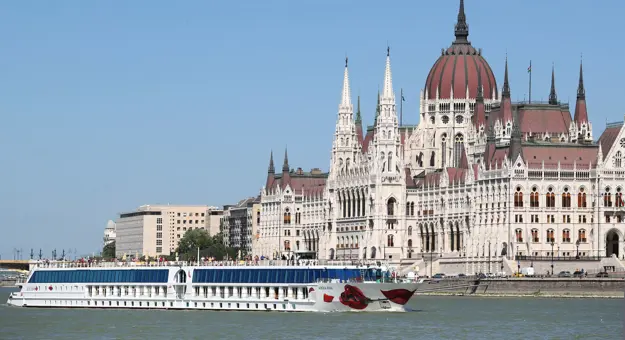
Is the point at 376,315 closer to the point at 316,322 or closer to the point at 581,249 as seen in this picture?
the point at 316,322

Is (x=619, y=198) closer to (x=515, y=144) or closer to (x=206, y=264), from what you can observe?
(x=515, y=144)

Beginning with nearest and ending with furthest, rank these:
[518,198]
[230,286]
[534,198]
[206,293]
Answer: [230,286] < [206,293] < [518,198] < [534,198]

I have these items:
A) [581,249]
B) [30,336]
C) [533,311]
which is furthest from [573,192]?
[30,336]

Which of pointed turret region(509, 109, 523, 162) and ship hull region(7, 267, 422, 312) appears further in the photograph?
pointed turret region(509, 109, 523, 162)

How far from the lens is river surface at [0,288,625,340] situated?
111 metres

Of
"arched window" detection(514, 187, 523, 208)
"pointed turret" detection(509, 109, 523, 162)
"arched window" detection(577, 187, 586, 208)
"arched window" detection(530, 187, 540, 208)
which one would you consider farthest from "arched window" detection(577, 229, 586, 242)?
"pointed turret" detection(509, 109, 523, 162)

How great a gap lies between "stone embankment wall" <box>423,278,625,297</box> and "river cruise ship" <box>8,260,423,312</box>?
129 feet

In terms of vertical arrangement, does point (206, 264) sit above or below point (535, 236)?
below

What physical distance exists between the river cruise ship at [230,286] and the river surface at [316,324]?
1.10 metres

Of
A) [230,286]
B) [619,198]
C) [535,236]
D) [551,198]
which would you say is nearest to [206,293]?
[230,286]

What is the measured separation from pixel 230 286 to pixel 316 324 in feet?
49.6

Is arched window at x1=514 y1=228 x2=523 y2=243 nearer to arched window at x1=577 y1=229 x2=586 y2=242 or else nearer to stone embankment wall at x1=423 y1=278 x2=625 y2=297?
arched window at x1=577 y1=229 x2=586 y2=242

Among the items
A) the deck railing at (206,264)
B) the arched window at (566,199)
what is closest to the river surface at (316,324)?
the deck railing at (206,264)

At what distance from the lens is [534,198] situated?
198 m
